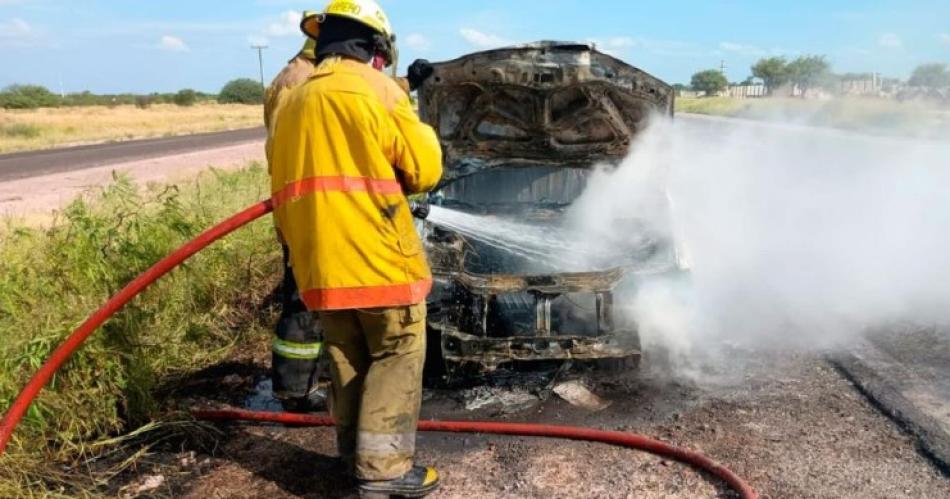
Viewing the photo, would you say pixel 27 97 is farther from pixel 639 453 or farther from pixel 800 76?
pixel 639 453

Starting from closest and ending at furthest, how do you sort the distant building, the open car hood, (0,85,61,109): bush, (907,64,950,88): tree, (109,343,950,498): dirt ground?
(109,343,950,498): dirt ground → the open car hood → (907,64,950,88): tree → (0,85,61,109): bush → the distant building

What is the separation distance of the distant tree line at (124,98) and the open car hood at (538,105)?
218 ft

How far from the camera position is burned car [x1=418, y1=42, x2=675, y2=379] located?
4379 millimetres

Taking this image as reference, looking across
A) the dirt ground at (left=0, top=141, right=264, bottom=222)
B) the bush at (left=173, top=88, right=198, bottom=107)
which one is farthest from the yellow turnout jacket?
the bush at (left=173, top=88, right=198, bottom=107)

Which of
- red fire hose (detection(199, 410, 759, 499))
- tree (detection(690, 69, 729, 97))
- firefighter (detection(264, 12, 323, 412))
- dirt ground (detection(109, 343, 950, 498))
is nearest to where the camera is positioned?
dirt ground (detection(109, 343, 950, 498))

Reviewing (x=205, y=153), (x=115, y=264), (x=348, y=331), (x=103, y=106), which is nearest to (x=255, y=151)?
(x=205, y=153)

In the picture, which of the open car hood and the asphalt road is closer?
the open car hood

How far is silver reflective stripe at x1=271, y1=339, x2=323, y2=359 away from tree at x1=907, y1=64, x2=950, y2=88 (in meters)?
20.0

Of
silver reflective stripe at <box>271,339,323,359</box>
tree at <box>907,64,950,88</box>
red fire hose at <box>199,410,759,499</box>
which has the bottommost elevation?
red fire hose at <box>199,410,759,499</box>

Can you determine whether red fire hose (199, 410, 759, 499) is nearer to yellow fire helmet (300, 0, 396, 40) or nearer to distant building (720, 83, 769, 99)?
yellow fire helmet (300, 0, 396, 40)

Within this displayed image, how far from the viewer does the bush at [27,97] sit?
201 feet

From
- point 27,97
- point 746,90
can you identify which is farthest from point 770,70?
point 27,97

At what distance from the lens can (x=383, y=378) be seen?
3.19 m

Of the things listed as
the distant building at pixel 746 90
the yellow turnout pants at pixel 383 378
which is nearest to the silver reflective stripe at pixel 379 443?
the yellow turnout pants at pixel 383 378
